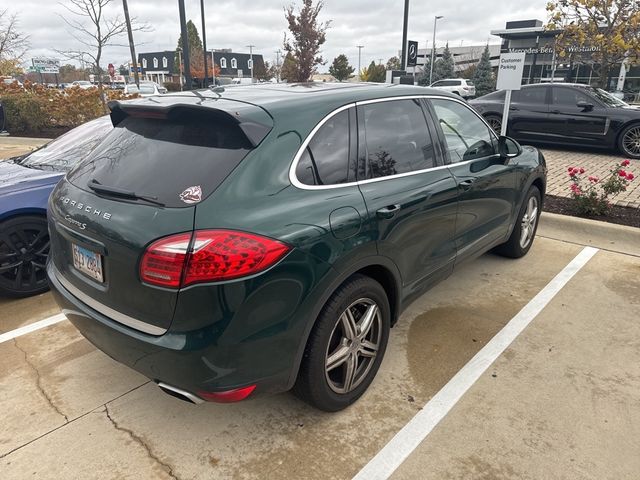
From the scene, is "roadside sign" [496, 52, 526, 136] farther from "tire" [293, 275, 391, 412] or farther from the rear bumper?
the rear bumper

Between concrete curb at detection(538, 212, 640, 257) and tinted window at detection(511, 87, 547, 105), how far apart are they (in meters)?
6.23

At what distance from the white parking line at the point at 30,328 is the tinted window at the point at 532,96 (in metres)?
10.9

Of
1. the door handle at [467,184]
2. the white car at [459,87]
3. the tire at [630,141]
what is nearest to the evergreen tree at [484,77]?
the white car at [459,87]

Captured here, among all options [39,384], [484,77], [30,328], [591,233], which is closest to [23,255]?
[30,328]

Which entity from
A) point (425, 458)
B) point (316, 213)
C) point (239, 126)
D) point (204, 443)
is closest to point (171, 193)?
point (239, 126)

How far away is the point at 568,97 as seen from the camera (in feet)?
34.8

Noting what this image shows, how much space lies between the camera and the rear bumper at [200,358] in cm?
198

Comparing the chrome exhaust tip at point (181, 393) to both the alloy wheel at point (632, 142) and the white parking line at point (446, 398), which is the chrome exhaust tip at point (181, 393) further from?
the alloy wheel at point (632, 142)

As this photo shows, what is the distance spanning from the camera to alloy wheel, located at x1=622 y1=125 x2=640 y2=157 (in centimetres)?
988

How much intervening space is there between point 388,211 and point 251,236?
3.05 ft

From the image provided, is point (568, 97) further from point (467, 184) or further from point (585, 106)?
point (467, 184)

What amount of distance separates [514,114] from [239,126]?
35.2ft

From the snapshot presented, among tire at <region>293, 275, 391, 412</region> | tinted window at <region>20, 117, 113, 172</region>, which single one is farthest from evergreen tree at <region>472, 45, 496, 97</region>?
tire at <region>293, 275, 391, 412</region>

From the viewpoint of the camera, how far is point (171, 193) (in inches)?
83.4
